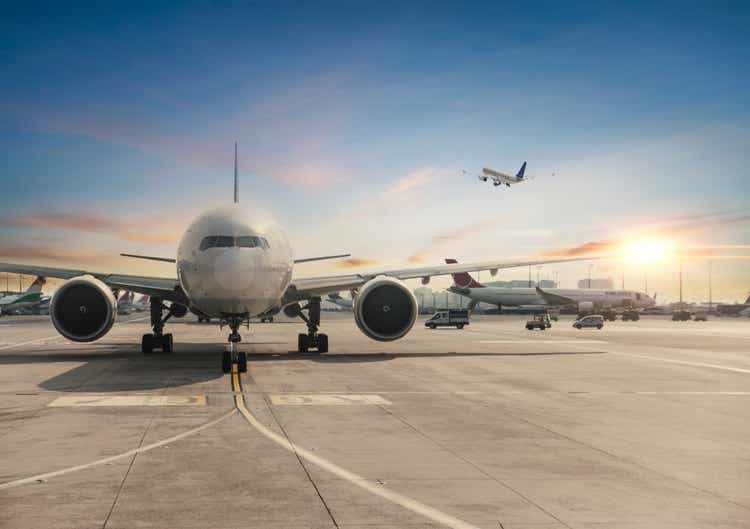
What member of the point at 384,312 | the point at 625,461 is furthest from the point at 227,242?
the point at 625,461

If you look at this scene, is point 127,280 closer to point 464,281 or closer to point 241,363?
point 241,363

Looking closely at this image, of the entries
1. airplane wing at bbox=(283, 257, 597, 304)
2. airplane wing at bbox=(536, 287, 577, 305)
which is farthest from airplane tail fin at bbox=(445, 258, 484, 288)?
airplane wing at bbox=(283, 257, 597, 304)

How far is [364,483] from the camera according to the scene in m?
7.46

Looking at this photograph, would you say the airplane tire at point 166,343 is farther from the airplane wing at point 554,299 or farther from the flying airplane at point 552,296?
the airplane wing at point 554,299

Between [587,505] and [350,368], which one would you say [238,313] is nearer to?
[350,368]

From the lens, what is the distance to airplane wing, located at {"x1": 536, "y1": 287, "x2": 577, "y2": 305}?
110625 millimetres

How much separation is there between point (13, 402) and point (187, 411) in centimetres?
371

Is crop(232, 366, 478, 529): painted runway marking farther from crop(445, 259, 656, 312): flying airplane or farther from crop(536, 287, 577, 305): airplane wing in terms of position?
crop(536, 287, 577, 305): airplane wing

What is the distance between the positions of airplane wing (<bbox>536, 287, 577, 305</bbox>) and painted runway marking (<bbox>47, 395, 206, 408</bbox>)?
99.1 metres

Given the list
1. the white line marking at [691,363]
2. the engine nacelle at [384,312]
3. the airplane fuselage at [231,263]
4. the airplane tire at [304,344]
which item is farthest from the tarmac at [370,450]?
the airplane tire at [304,344]

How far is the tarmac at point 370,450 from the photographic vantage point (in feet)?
21.0

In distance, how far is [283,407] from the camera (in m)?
13.0

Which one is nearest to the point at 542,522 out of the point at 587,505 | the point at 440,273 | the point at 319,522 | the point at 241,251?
the point at 587,505

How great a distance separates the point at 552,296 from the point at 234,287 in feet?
321
